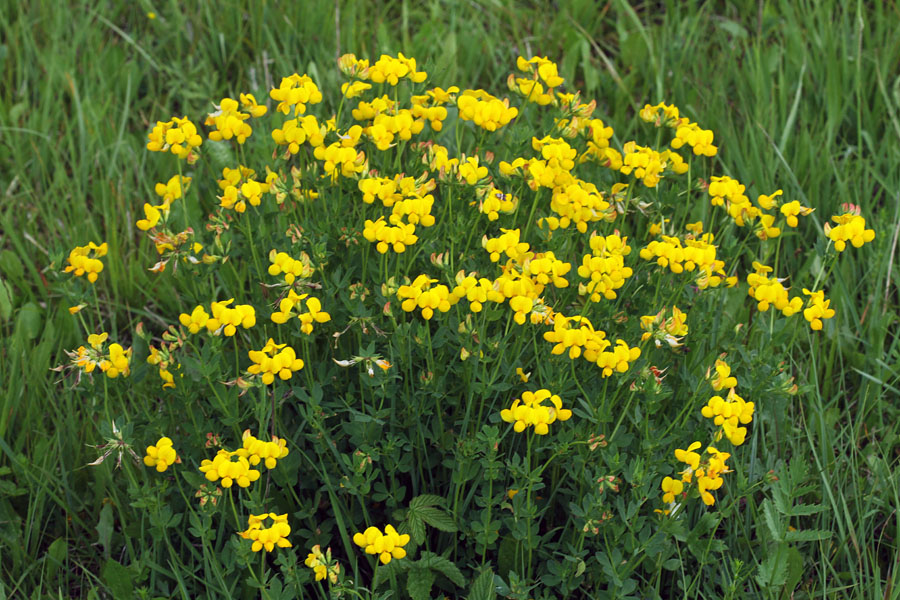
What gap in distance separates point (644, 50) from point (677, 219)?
92 cm

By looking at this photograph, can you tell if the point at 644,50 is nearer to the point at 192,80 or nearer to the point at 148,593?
the point at 192,80

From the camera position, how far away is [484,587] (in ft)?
6.73

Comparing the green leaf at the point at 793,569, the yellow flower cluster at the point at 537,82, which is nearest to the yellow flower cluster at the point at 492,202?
the yellow flower cluster at the point at 537,82

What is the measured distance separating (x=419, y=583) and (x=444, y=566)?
0.07 meters

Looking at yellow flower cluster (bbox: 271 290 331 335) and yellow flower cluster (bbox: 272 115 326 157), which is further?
yellow flower cluster (bbox: 272 115 326 157)

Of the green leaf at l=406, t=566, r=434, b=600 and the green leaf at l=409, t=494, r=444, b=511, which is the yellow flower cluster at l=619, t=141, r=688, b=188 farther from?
the green leaf at l=406, t=566, r=434, b=600

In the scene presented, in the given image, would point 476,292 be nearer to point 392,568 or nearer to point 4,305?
point 392,568

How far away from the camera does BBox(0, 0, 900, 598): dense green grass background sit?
2436 mm

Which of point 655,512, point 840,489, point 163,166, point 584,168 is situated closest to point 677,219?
point 584,168

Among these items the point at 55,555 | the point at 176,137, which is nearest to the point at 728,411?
the point at 176,137

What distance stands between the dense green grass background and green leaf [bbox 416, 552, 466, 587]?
73 cm

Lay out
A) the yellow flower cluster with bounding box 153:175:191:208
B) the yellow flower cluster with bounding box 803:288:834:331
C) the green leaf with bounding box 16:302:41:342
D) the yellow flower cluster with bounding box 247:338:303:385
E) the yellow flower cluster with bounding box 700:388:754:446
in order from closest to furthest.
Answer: the yellow flower cluster with bounding box 247:338:303:385
the yellow flower cluster with bounding box 700:388:754:446
the yellow flower cluster with bounding box 803:288:834:331
the yellow flower cluster with bounding box 153:175:191:208
the green leaf with bounding box 16:302:41:342

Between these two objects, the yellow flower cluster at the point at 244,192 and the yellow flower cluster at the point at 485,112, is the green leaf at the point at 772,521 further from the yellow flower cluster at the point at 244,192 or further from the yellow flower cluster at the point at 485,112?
the yellow flower cluster at the point at 244,192

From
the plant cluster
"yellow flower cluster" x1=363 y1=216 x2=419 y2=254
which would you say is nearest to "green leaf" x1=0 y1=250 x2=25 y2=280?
the plant cluster
